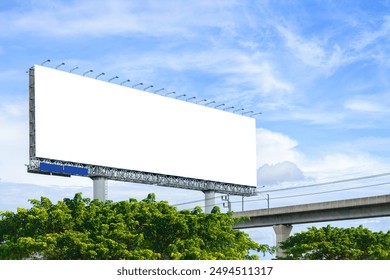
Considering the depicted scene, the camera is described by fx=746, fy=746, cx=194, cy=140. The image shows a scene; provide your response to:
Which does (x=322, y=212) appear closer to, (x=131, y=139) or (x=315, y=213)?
(x=315, y=213)

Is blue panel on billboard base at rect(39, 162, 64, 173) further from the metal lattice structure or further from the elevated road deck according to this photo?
the elevated road deck

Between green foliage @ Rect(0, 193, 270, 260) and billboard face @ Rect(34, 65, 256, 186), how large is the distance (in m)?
28.1

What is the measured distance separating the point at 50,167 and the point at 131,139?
422 inches

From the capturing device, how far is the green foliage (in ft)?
135

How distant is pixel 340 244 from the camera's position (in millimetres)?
56062

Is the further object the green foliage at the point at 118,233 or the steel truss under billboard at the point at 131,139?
the steel truss under billboard at the point at 131,139

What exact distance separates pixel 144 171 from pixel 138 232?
40461mm

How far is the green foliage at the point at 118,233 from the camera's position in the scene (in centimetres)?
4116

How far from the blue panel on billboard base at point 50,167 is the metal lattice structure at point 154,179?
0.81 ft

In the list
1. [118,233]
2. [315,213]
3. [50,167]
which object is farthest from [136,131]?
[118,233]

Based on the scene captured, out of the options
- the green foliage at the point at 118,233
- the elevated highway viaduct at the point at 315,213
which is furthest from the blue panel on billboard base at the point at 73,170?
the green foliage at the point at 118,233

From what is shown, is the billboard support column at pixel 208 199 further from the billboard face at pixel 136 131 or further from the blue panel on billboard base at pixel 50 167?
the blue panel on billboard base at pixel 50 167

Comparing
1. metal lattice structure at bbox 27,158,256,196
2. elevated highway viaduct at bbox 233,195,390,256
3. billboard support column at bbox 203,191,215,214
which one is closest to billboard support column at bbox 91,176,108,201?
metal lattice structure at bbox 27,158,256,196
